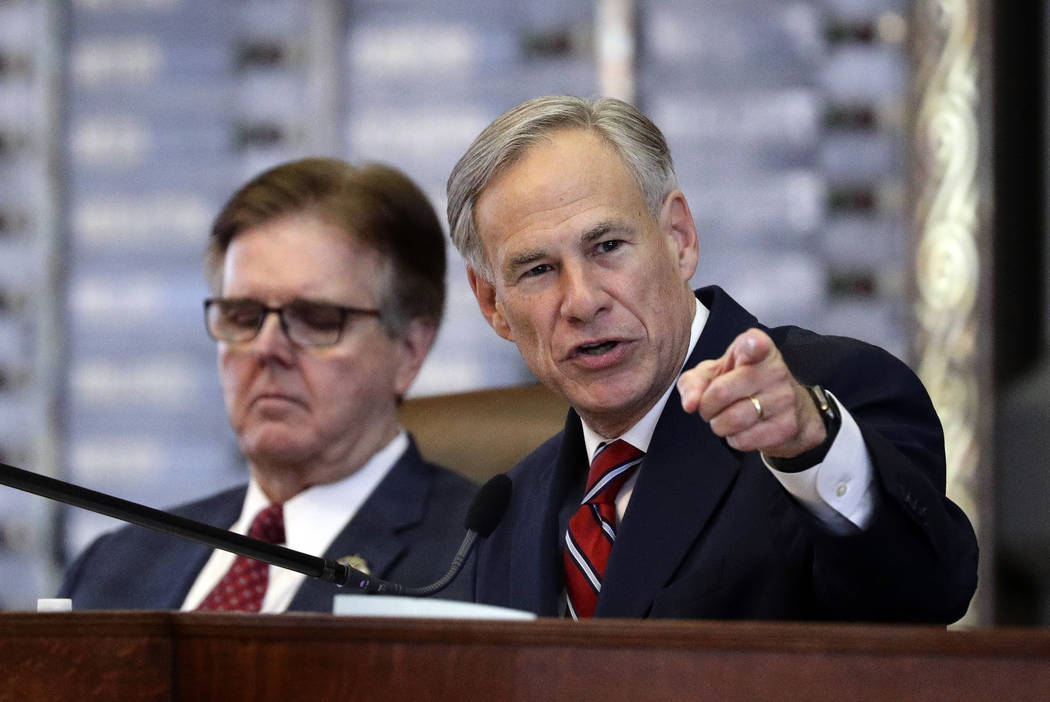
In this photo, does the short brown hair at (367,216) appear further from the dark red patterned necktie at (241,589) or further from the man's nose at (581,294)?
the man's nose at (581,294)

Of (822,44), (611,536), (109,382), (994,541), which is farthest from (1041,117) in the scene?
(109,382)

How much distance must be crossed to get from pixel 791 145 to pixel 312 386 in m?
3.24

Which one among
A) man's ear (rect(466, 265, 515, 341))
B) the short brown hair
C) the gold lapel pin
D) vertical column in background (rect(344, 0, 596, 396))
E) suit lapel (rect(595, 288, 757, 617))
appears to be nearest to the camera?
suit lapel (rect(595, 288, 757, 617))

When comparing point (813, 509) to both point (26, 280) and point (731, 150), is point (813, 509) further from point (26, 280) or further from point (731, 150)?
point (26, 280)

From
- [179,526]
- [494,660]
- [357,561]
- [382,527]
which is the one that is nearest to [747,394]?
[494,660]

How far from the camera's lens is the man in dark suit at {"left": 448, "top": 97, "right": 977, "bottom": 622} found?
1402 mm

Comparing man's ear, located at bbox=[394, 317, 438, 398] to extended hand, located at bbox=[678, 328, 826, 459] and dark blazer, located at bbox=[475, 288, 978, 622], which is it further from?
extended hand, located at bbox=[678, 328, 826, 459]

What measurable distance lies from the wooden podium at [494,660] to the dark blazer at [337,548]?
999 mm

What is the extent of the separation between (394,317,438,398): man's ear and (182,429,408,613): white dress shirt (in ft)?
0.37

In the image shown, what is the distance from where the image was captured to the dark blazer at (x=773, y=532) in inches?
55.2

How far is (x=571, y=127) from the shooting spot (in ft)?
5.92

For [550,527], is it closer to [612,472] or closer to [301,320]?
→ [612,472]

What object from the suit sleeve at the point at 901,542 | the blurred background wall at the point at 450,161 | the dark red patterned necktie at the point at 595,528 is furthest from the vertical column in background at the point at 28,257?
the suit sleeve at the point at 901,542

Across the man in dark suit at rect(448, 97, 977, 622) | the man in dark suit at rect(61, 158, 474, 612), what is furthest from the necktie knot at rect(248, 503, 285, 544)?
the man in dark suit at rect(448, 97, 977, 622)
